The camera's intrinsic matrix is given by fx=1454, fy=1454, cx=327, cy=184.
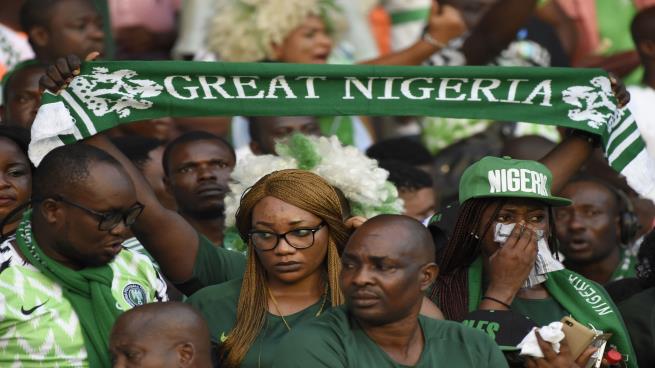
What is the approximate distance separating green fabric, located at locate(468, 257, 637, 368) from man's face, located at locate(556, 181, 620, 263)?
1.97 m

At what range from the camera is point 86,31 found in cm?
901

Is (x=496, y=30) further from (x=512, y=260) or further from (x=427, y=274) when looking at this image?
(x=427, y=274)

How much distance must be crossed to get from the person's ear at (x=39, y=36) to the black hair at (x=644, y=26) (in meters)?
4.17

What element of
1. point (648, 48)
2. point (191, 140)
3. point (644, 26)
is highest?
point (644, 26)

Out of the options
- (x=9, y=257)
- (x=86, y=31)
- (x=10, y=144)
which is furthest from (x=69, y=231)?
(x=86, y=31)

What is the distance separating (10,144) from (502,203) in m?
2.20

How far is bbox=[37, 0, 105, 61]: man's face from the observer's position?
897cm

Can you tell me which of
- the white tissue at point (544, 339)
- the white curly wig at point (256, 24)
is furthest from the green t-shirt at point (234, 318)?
the white curly wig at point (256, 24)

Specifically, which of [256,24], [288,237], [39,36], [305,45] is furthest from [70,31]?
[288,237]

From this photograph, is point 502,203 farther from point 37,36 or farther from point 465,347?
point 37,36

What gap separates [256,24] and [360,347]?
5.08 metres

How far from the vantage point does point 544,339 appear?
5.68 metres

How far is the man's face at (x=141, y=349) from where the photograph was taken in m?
5.11

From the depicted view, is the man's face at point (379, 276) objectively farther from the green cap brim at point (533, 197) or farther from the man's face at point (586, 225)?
the man's face at point (586, 225)
